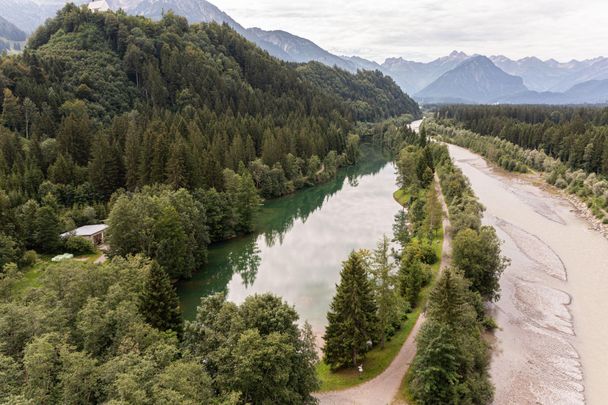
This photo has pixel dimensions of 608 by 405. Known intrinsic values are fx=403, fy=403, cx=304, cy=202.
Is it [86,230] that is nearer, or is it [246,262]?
[86,230]

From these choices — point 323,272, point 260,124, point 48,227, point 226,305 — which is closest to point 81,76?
point 260,124

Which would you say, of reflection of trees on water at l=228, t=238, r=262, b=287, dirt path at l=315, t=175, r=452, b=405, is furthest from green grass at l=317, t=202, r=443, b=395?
reflection of trees on water at l=228, t=238, r=262, b=287

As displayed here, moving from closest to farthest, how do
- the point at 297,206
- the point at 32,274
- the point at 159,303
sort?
the point at 159,303, the point at 32,274, the point at 297,206

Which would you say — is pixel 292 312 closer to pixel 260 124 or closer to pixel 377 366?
pixel 377 366

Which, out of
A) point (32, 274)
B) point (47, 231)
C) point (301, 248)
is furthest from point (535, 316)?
point (47, 231)

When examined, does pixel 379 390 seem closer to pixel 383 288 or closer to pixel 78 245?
pixel 383 288

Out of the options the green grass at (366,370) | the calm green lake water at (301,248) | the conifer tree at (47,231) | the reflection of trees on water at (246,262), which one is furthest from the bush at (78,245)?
the green grass at (366,370)

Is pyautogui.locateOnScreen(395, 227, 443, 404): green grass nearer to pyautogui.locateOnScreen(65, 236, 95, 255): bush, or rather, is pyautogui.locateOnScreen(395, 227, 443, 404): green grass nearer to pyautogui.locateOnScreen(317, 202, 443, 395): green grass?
pyautogui.locateOnScreen(317, 202, 443, 395): green grass

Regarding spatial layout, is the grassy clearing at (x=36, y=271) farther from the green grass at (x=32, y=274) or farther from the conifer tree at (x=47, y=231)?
the conifer tree at (x=47, y=231)
